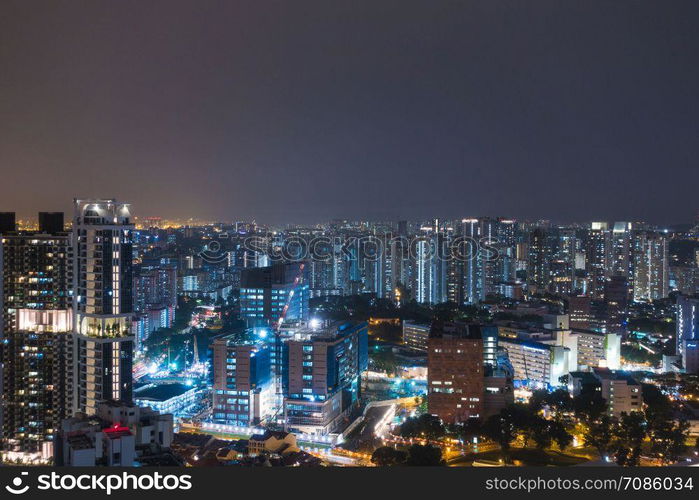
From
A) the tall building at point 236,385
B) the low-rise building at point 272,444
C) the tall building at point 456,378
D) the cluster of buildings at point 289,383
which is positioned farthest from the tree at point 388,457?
the tall building at point 236,385

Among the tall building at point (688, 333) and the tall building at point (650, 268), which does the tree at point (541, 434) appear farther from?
the tall building at point (650, 268)

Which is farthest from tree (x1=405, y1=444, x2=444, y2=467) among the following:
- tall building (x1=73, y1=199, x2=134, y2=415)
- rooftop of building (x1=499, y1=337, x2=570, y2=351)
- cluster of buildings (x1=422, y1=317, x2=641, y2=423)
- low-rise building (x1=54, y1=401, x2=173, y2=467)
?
rooftop of building (x1=499, y1=337, x2=570, y2=351)

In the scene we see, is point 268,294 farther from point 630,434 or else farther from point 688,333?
point 688,333

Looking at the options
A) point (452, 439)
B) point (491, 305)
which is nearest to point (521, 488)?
point (452, 439)

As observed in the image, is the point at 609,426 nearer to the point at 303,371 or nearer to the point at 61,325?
the point at 303,371

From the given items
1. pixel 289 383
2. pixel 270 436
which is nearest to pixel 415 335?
pixel 289 383
